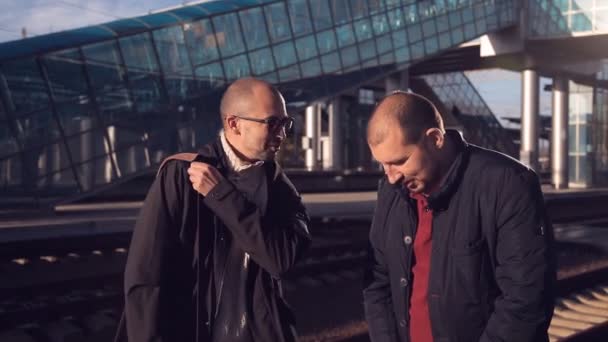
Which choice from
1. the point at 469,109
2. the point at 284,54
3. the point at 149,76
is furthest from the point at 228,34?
the point at 469,109

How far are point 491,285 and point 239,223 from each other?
887 mm

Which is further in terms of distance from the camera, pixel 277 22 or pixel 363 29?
pixel 363 29

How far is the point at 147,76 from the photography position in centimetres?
1892

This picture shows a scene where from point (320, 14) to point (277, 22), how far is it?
7.26ft

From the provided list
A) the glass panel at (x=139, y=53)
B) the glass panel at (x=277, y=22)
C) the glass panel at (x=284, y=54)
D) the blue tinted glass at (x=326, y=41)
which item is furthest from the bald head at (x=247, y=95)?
the blue tinted glass at (x=326, y=41)

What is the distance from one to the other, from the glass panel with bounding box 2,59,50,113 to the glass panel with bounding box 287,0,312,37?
9.33 metres

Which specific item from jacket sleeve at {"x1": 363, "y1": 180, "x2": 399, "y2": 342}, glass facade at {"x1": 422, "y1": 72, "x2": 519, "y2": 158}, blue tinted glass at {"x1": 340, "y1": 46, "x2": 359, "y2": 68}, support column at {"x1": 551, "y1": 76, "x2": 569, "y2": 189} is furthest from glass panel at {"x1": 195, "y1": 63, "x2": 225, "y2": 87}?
glass facade at {"x1": 422, "y1": 72, "x2": 519, "y2": 158}

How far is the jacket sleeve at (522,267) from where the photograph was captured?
2373mm

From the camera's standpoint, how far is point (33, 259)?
9.77 m

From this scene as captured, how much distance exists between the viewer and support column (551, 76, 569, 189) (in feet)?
121

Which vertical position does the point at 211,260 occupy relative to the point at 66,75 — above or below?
below

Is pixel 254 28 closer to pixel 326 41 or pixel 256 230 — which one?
pixel 326 41

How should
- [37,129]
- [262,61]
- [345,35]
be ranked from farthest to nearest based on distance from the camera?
[345,35]
[262,61]
[37,129]

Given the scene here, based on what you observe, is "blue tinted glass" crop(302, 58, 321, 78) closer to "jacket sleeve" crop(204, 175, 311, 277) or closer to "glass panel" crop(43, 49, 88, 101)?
"glass panel" crop(43, 49, 88, 101)
